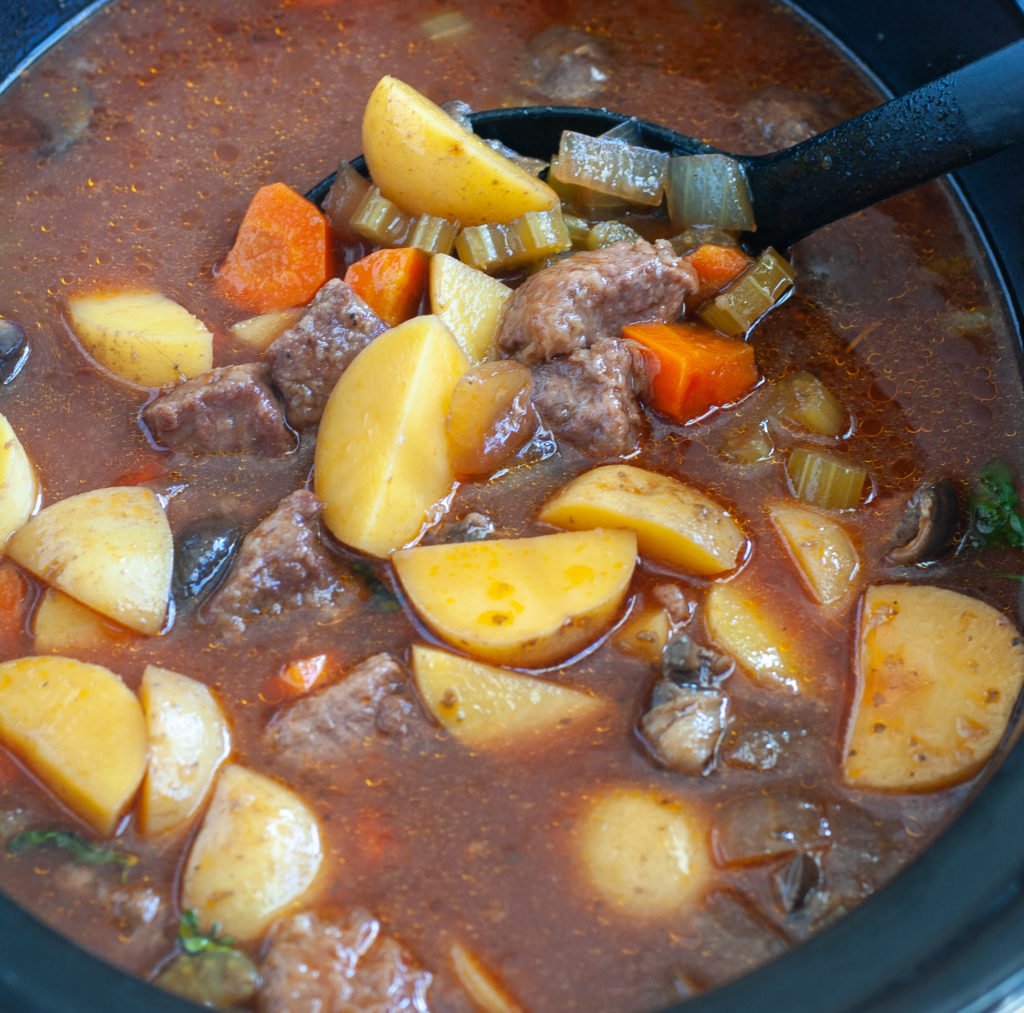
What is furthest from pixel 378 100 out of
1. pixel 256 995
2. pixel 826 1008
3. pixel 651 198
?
pixel 826 1008

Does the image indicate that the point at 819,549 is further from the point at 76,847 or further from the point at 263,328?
the point at 76,847

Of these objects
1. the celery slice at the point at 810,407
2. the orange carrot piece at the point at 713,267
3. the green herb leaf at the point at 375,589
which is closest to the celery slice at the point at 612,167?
the orange carrot piece at the point at 713,267

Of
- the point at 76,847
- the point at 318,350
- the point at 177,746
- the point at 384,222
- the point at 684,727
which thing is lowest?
the point at 76,847

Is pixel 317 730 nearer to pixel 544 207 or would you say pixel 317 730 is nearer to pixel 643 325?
pixel 643 325

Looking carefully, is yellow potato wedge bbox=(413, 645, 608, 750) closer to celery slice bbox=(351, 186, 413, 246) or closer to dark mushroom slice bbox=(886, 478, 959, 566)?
dark mushroom slice bbox=(886, 478, 959, 566)

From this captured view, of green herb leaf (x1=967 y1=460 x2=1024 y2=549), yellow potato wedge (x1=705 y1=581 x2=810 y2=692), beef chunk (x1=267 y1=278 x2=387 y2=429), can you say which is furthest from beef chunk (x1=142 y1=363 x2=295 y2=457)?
green herb leaf (x1=967 y1=460 x2=1024 y2=549)

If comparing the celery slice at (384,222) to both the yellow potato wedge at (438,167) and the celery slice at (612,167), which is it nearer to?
the yellow potato wedge at (438,167)

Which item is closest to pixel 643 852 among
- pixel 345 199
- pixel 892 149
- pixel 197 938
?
pixel 197 938
